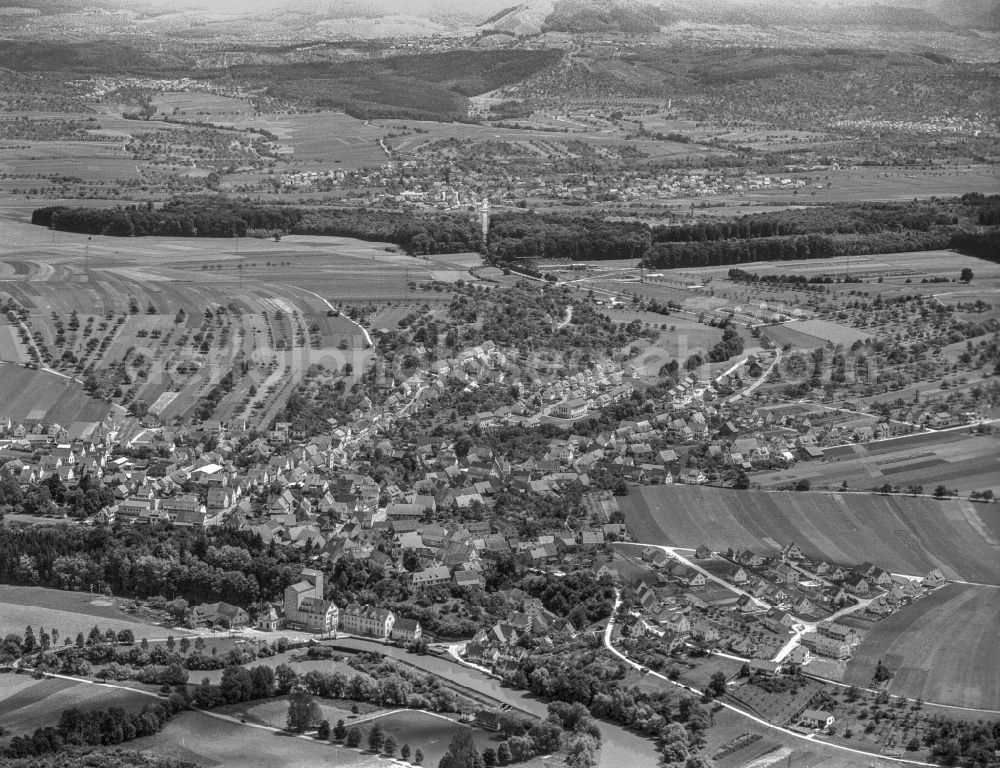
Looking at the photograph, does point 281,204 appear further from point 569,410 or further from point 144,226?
point 569,410

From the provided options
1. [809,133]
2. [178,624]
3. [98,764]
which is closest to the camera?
[98,764]

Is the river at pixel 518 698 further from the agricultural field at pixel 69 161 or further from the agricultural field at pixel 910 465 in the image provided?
the agricultural field at pixel 69 161

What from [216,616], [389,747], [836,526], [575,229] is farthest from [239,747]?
[575,229]

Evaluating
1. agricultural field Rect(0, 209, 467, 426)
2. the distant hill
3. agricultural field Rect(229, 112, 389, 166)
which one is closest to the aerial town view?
agricultural field Rect(0, 209, 467, 426)

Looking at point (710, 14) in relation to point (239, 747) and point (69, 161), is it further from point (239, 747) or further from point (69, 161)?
point (239, 747)

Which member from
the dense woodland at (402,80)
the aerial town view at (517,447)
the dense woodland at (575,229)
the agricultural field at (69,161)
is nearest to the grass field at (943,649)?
the aerial town view at (517,447)

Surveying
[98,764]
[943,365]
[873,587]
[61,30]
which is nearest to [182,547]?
[98,764]
